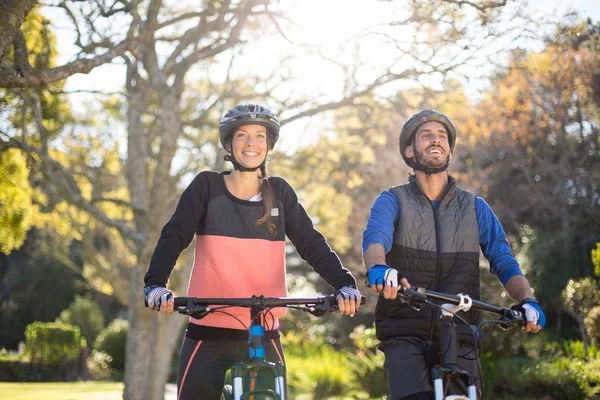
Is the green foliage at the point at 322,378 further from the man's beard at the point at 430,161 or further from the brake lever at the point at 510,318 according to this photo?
the brake lever at the point at 510,318

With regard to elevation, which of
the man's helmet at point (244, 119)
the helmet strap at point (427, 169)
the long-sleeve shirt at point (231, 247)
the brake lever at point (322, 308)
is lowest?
the brake lever at point (322, 308)

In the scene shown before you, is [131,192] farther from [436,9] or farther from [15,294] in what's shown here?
[15,294]

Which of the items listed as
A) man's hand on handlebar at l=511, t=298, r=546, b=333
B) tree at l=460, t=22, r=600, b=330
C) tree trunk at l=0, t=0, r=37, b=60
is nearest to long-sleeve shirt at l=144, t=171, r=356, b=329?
man's hand on handlebar at l=511, t=298, r=546, b=333

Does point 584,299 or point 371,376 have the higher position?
point 584,299

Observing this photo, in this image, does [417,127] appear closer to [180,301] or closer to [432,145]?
[432,145]

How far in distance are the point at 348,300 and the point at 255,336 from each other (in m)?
0.48

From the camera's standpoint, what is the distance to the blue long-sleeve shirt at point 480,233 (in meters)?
3.92

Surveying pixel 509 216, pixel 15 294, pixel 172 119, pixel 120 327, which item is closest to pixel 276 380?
pixel 172 119

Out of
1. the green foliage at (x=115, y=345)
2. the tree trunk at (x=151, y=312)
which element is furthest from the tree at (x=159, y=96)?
the green foliage at (x=115, y=345)

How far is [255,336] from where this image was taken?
3.47 m

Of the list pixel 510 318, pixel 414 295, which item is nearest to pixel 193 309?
pixel 414 295

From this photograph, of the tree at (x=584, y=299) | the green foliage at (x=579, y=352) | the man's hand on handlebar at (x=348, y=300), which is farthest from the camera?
the tree at (x=584, y=299)

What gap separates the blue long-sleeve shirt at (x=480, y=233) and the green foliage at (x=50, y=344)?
61.8 feet

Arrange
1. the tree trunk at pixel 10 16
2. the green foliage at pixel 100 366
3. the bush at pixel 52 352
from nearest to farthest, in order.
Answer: the tree trunk at pixel 10 16
the bush at pixel 52 352
the green foliage at pixel 100 366
